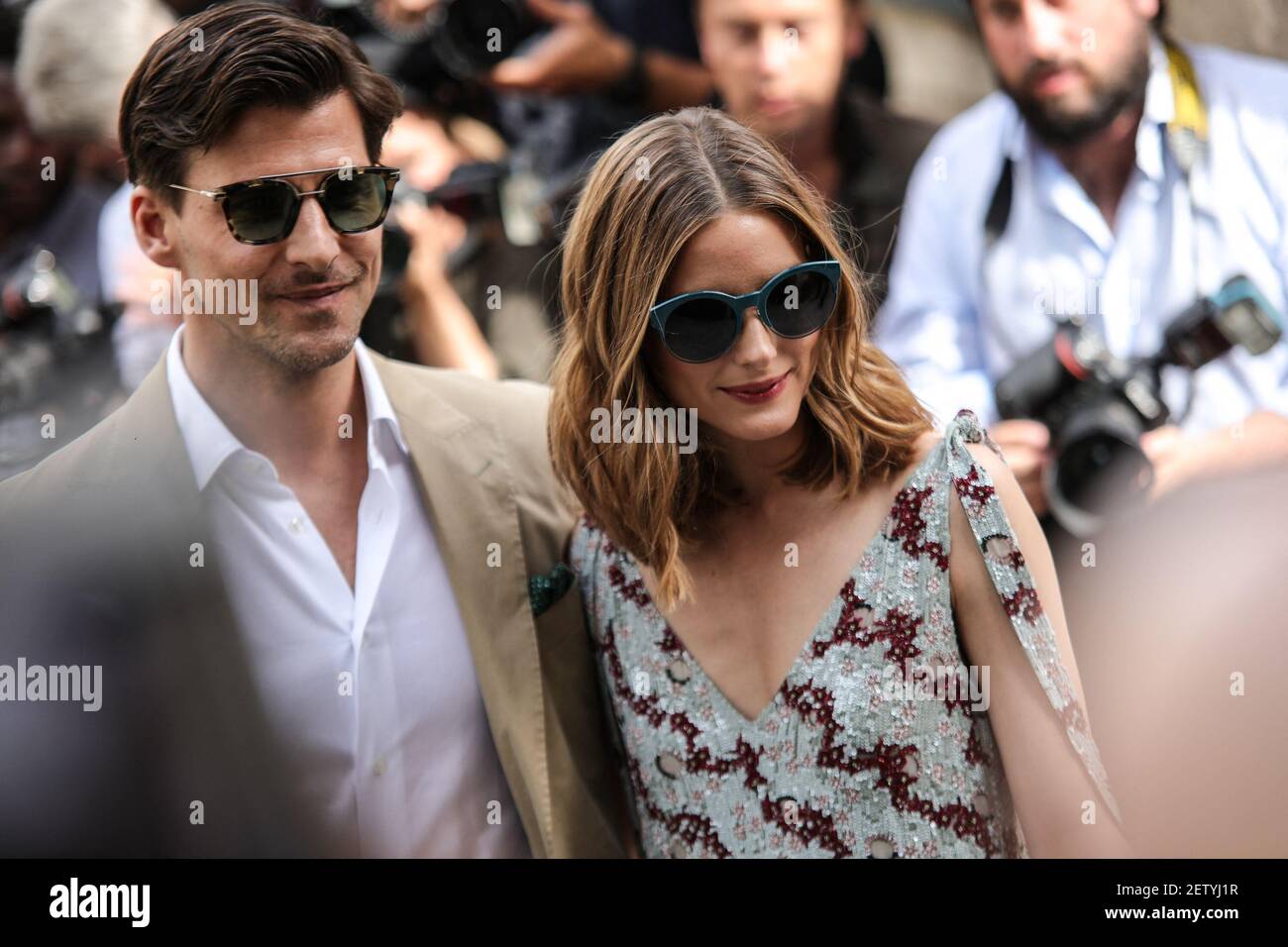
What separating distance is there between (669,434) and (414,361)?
1297 mm

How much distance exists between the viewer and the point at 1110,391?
2803 millimetres

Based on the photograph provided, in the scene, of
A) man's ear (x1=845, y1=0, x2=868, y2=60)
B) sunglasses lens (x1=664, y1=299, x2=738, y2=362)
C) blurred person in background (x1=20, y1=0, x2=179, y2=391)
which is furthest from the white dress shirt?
man's ear (x1=845, y1=0, x2=868, y2=60)

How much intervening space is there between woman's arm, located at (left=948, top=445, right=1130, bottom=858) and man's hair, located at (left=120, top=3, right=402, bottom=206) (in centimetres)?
125

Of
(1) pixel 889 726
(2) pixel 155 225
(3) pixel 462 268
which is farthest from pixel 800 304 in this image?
(3) pixel 462 268

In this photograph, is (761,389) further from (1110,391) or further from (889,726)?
(1110,391)

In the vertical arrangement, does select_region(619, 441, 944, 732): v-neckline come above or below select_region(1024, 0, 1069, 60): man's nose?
below

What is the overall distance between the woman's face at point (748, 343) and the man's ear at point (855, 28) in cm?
139

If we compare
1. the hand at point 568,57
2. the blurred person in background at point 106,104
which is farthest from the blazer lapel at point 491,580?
the hand at point 568,57

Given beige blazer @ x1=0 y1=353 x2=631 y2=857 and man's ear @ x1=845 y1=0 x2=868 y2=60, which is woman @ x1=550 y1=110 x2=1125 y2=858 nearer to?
beige blazer @ x1=0 y1=353 x2=631 y2=857

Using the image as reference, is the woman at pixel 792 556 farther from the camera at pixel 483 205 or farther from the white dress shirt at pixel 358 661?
the camera at pixel 483 205

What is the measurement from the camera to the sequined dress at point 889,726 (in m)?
1.89

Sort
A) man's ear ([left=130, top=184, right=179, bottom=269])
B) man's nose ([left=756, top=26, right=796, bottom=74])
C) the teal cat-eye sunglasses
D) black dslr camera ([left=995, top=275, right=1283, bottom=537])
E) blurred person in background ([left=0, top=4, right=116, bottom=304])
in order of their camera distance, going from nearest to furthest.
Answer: the teal cat-eye sunglasses < man's ear ([left=130, top=184, right=179, bottom=269]) < black dslr camera ([left=995, top=275, right=1283, bottom=537]) < man's nose ([left=756, top=26, right=796, bottom=74]) < blurred person in background ([left=0, top=4, right=116, bottom=304])

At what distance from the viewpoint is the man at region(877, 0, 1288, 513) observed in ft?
9.61

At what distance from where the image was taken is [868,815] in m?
1.94
